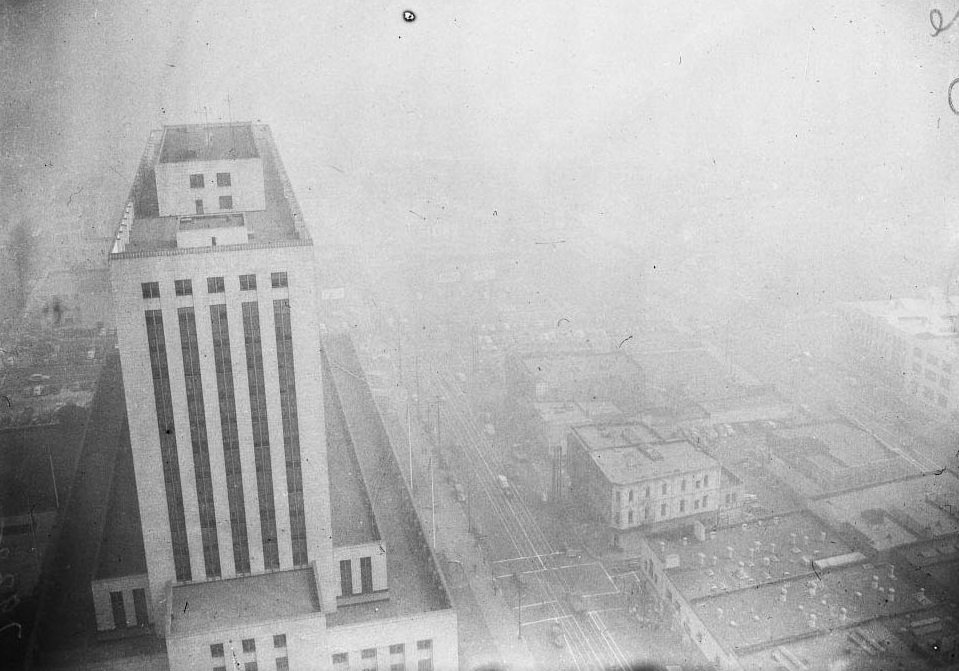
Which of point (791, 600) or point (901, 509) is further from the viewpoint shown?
point (901, 509)

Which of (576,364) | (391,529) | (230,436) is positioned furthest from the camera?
(576,364)

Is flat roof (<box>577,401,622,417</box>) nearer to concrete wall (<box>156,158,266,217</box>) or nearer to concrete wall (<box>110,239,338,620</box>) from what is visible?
concrete wall (<box>110,239,338,620</box>)

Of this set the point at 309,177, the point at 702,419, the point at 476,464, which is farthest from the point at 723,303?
the point at 309,177

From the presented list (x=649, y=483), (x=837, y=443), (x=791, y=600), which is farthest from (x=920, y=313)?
(x=791, y=600)

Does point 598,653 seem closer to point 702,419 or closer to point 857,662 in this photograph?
point 857,662

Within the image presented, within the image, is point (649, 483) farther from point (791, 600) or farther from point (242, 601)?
point (242, 601)

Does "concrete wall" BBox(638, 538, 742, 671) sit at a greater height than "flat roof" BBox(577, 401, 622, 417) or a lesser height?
lesser

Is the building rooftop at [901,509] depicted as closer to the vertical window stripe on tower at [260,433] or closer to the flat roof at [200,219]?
the vertical window stripe on tower at [260,433]

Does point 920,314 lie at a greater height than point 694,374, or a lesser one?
greater

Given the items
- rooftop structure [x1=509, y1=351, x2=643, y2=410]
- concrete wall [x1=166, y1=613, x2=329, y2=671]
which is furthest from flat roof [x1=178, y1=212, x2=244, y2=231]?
rooftop structure [x1=509, y1=351, x2=643, y2=410]
